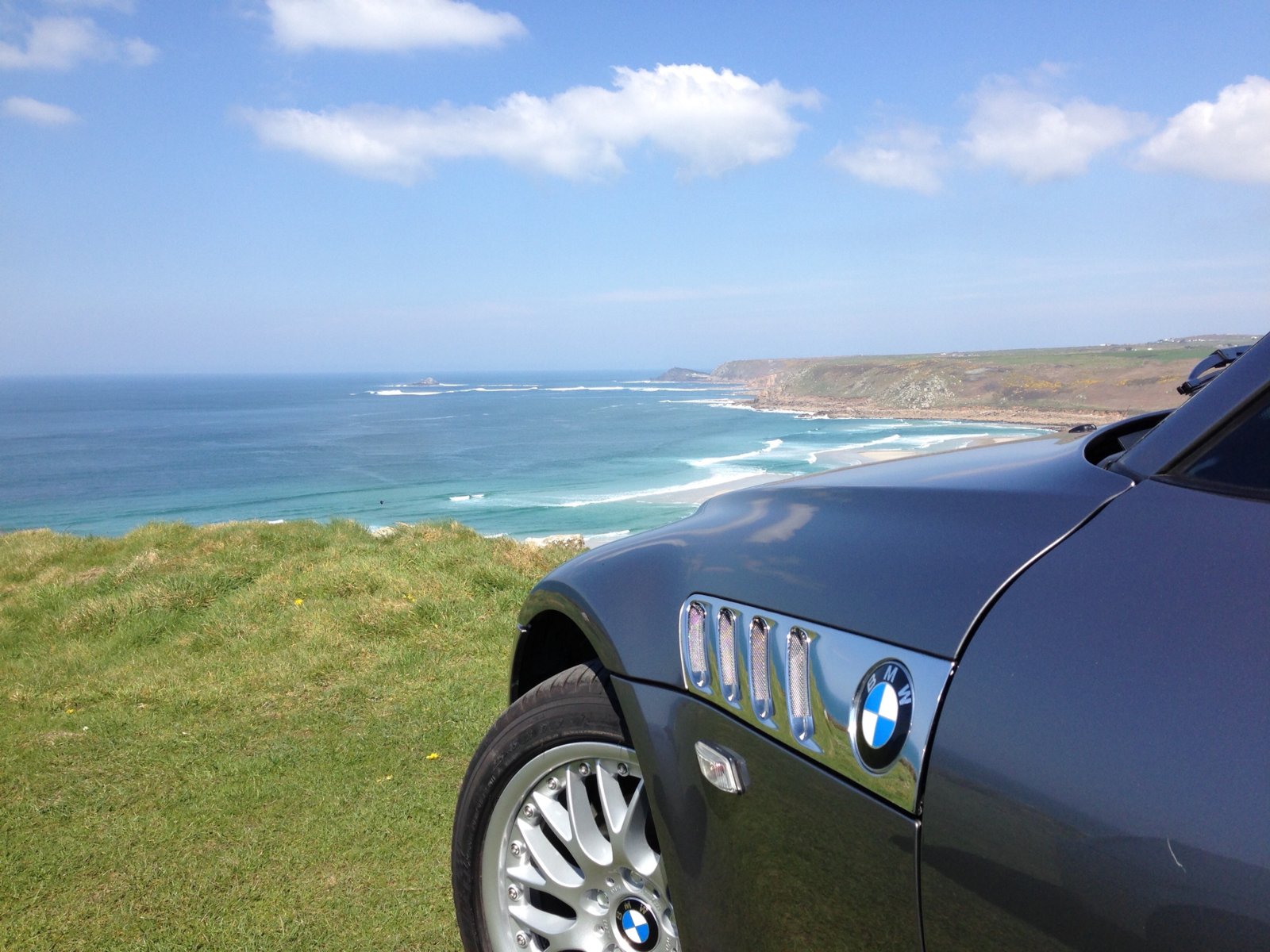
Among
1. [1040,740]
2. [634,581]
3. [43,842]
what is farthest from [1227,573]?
[43,842]

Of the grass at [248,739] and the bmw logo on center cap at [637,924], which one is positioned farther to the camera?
the grass at [248,739]

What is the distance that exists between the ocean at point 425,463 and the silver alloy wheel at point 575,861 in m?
15.8

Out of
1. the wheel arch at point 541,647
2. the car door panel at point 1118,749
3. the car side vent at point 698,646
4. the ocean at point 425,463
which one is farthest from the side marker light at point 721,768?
the ocean at point 425,463

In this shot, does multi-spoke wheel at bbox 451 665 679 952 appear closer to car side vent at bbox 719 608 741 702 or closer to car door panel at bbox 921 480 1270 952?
car side vent at bbox 719 608 741 702

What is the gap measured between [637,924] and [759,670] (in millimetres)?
717

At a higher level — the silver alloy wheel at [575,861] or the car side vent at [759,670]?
the car side vent at [759,670]

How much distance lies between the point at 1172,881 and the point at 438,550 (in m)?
6.63

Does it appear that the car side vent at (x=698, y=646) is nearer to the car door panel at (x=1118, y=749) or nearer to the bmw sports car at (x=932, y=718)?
the bmw sports car at (x=932, y=718)

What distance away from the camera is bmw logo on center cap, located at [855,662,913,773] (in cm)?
123

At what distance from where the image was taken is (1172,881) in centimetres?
93

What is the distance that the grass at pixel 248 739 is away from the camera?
115 inches

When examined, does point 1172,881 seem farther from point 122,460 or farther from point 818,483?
point 122,460

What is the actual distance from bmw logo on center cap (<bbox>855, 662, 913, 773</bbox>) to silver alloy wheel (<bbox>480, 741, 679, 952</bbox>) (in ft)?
2.04

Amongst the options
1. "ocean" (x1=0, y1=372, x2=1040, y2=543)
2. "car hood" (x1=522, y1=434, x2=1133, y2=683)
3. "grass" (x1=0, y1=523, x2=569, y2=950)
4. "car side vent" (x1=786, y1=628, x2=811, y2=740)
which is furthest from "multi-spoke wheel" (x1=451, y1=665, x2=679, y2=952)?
"ocean" (x1=0, y1=372, x2=1040, y2=543)
